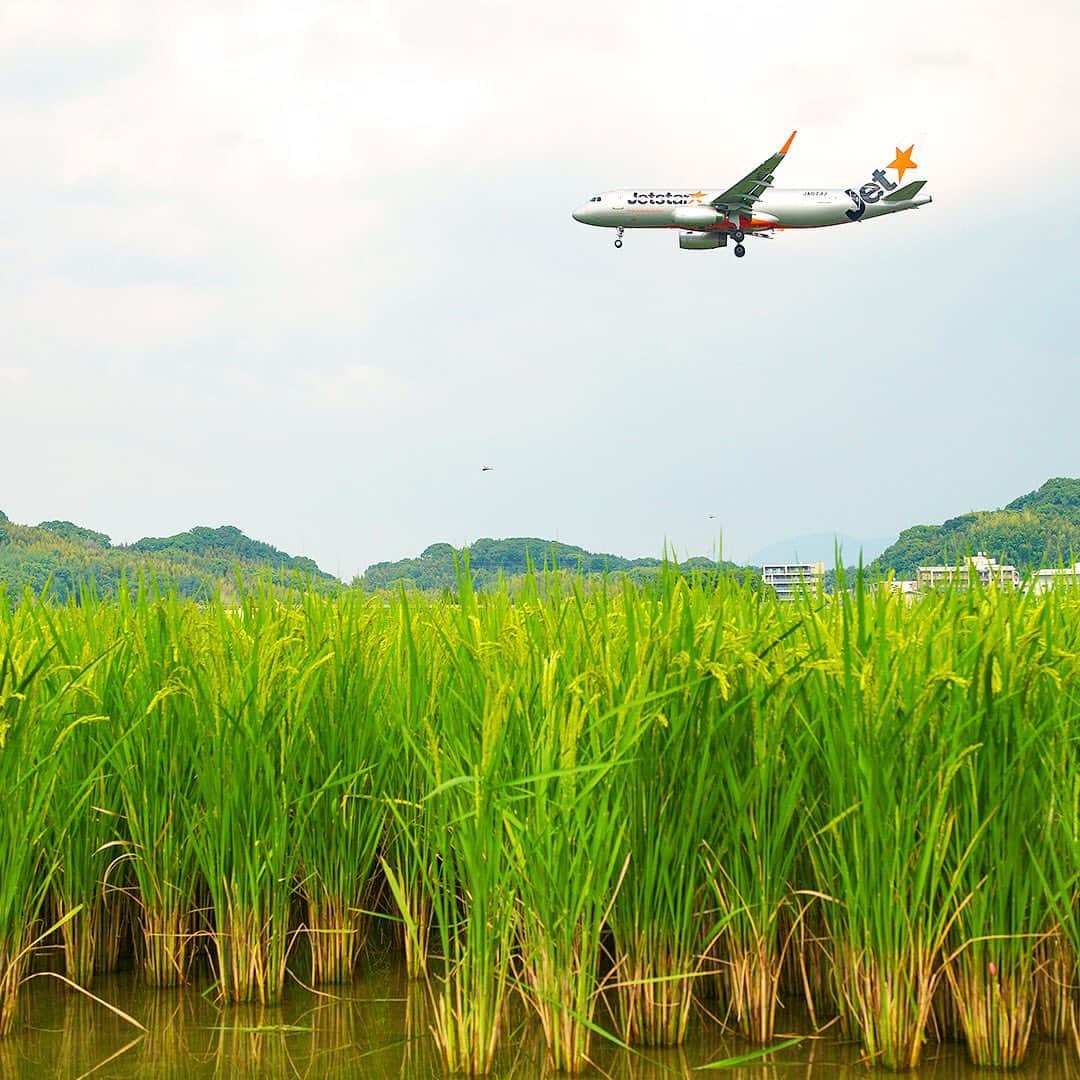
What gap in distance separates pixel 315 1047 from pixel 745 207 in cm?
4083

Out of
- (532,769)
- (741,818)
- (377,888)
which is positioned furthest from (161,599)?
(741,818)

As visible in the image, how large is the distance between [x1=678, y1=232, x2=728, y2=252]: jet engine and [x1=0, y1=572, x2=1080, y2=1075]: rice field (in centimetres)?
3813

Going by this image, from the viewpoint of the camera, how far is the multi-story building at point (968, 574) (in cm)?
464

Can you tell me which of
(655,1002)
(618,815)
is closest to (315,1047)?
→ (655,1002)

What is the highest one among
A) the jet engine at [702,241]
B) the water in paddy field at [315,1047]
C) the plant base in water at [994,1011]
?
the jet engine at [702,241]

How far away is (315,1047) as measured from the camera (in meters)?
3.82

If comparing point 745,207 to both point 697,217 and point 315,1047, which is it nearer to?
point 697,217

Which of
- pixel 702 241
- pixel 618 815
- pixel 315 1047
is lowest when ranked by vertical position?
pixel 315 1047

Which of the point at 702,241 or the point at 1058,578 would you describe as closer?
the point at 1058,578

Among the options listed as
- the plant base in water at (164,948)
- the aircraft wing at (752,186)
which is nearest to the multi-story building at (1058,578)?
the plant base in water at (164,948)

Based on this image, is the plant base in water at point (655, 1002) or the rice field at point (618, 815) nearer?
the rice field at point (618, 815)

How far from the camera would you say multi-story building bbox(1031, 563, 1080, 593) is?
4973 mm

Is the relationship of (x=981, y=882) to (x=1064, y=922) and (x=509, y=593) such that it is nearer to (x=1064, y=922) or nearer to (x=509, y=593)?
(x=1064, y=922)

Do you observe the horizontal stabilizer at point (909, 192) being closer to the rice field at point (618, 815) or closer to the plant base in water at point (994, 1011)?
the rice field at point (618, 815)
